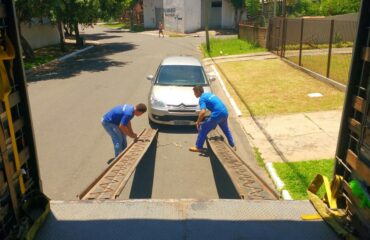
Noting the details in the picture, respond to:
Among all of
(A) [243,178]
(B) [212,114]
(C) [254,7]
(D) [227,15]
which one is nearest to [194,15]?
(D) [227,15]

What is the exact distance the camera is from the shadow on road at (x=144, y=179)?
6.57m

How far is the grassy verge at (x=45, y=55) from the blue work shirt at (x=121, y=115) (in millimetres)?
15445

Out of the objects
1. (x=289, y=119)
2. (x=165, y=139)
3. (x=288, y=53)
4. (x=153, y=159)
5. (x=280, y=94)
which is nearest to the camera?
(x=153, y=159)

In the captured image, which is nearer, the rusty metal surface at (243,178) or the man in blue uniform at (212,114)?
the rusty metal surface at (243,178)

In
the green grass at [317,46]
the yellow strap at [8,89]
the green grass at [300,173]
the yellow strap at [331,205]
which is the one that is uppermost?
the yellow strap at [8,89]

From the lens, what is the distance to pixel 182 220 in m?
4.40

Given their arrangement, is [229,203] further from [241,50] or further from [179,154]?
[241,50]

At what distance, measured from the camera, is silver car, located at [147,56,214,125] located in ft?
33.0

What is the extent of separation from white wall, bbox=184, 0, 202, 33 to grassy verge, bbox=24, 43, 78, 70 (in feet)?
58.5

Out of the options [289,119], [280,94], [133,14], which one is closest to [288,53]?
[280,94]

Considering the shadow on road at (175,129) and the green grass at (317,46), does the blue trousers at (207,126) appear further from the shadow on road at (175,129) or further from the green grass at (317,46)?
the green grass at (317,46)

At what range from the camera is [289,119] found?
11.0 metres

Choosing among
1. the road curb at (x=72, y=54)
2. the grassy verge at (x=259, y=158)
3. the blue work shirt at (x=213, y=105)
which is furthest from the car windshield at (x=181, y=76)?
the road curb at (x=72, y=54)

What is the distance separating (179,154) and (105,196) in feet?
11.7
